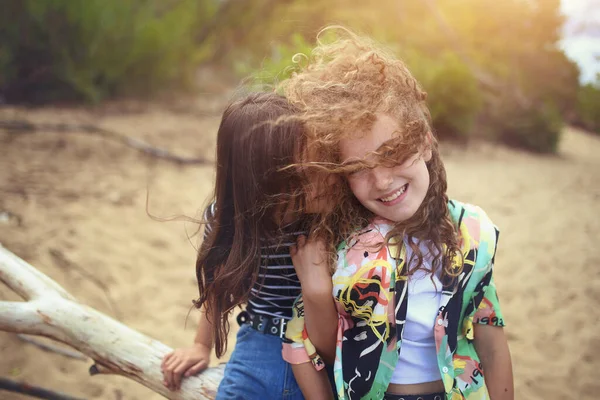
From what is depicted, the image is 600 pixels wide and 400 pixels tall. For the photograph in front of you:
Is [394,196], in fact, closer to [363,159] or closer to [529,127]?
[363,159]

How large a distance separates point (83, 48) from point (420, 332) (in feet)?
18.3

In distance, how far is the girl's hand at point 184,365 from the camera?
157cm

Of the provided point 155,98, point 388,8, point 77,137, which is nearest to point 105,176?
point 77,137

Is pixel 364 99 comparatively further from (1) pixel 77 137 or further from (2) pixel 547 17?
(2) pixel 547 17

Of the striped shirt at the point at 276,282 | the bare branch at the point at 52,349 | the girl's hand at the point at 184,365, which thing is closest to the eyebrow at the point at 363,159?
the striped shirt at the point at 276,282

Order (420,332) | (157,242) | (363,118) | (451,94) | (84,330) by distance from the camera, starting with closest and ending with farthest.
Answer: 1. (363,118)
2. (420,332)
3. (84,330)
4. (157,242)
5. (451,94)

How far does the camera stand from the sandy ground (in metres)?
→ 2.50

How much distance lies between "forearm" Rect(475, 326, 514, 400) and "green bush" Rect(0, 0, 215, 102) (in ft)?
17.8

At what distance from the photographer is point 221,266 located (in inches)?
51.3

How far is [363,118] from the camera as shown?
44.3 inches

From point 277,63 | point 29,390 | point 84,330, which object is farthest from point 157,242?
point 277,63

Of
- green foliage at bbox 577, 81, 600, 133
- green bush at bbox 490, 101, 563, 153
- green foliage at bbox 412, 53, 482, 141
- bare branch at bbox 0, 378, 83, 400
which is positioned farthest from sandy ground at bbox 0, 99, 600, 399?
green foliage at bbox 577, 81, 600, 133

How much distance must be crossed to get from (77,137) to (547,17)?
8.94 m

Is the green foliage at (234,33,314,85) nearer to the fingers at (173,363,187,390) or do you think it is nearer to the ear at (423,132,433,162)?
the ear at (423,132,433,162)
